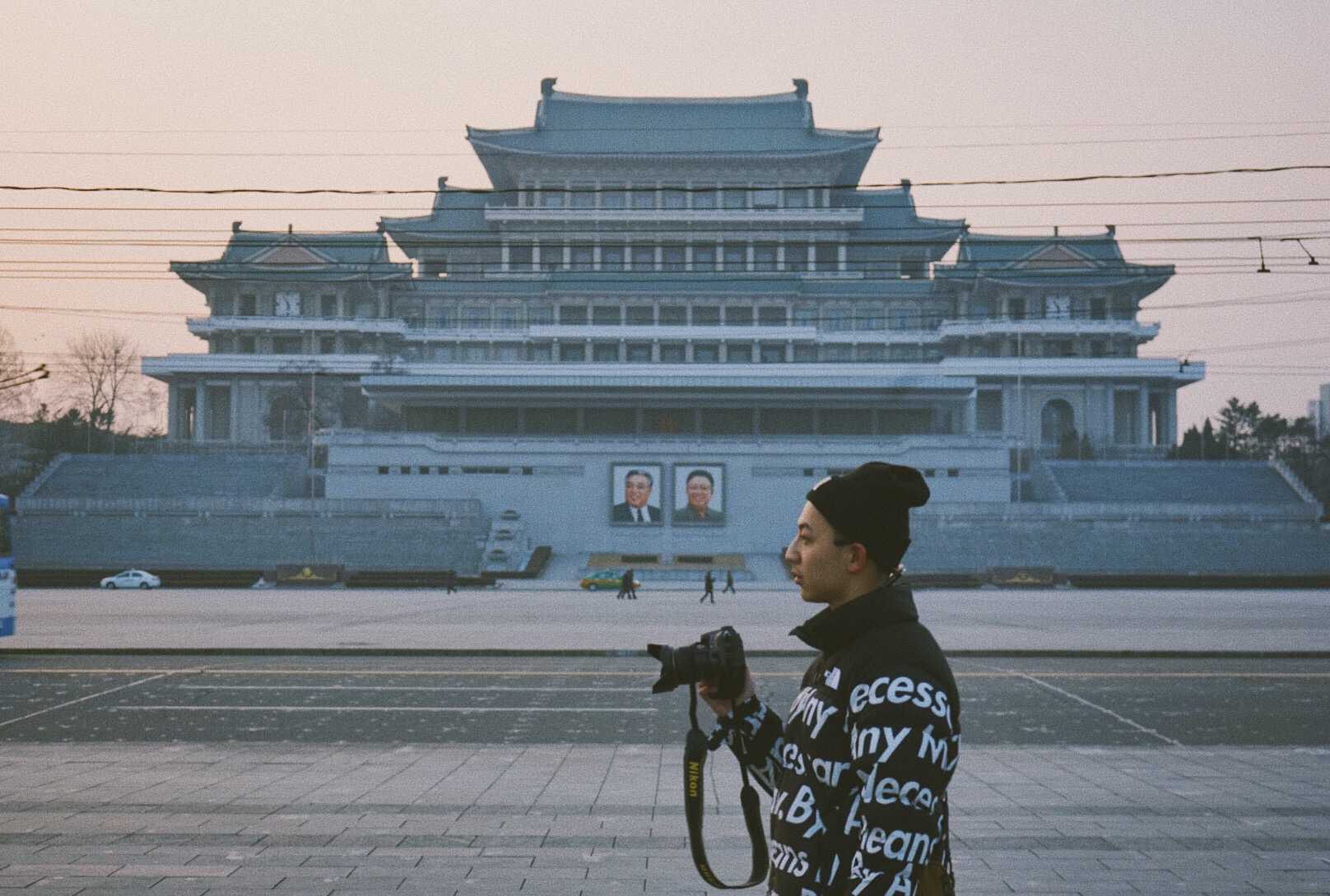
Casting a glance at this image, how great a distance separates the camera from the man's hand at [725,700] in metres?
3.23

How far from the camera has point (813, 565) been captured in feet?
10.2

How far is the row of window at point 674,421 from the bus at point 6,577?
43.9m

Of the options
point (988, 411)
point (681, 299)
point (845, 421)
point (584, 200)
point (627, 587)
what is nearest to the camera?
point (627, 587)

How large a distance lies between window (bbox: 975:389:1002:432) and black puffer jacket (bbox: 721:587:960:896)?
71.0m

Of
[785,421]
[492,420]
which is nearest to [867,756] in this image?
[785,421]

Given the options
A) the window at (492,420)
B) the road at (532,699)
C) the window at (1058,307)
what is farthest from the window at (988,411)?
the road at (532,699)

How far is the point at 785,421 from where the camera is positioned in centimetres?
6425

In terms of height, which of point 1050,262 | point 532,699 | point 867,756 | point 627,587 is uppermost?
point 1050,262

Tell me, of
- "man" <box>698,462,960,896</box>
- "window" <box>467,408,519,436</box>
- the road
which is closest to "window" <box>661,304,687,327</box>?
"window" <box>467,408,519,436</box>

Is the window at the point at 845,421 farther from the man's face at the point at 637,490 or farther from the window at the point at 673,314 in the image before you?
the window at the point at 673,314

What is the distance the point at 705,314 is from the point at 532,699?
60847 mm

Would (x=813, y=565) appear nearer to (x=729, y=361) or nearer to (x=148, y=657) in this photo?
(x=148, y=657)

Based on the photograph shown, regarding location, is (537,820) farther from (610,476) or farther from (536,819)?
(610,476)

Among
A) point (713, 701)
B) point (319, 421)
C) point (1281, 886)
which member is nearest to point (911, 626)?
point (713, 701)
